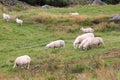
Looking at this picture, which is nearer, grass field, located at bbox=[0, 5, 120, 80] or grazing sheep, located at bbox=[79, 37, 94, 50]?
grass field, located at bbox=[0, 5, 120, 80]

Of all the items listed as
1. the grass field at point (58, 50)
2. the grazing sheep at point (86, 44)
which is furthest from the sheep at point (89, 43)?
the grass field at point (58, 50)

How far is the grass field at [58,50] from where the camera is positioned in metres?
13.2

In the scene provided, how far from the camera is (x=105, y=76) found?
35.9ft

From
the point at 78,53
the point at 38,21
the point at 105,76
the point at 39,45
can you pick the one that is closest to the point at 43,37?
the point at 39,45

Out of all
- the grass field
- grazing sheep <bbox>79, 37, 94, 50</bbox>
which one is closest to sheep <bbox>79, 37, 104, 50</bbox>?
grazing sheep <bbox>79, 37, 94, 50</bbox>

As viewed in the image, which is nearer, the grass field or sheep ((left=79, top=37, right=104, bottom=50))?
the grass field

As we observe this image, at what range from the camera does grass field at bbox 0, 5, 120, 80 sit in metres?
13.2

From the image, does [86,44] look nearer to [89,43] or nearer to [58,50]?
[89,43]

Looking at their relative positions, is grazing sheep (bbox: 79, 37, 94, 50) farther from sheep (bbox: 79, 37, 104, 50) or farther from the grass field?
the grass field

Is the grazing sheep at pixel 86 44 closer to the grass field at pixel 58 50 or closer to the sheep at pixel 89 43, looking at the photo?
the sheep at pixel 89 43

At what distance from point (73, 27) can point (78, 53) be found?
11.5m

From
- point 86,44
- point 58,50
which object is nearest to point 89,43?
point 86,44

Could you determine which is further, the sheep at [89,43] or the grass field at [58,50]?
the sheep at [89,43]

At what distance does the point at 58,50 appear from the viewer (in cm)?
2050
